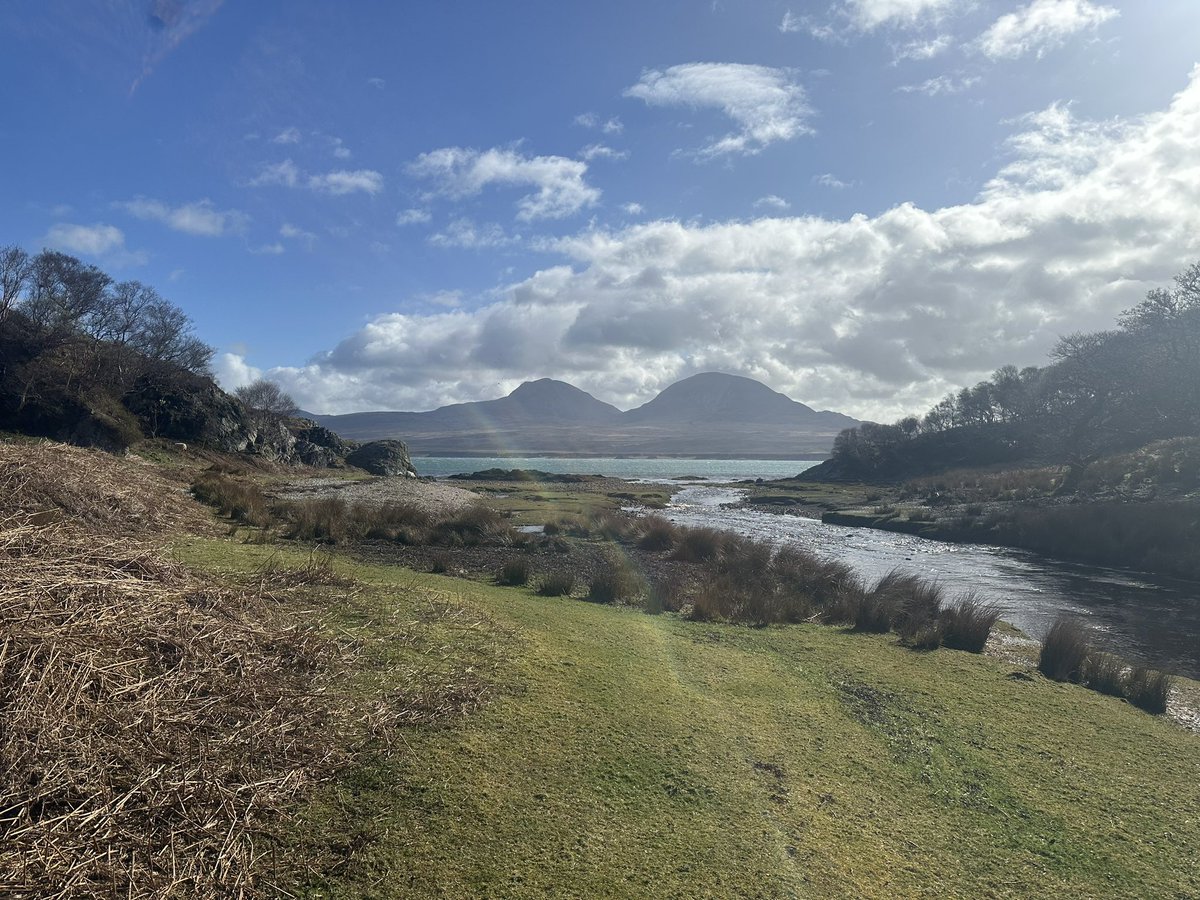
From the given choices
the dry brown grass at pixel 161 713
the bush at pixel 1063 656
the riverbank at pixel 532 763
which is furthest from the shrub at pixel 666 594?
the dry brown grass at pixel 161 713

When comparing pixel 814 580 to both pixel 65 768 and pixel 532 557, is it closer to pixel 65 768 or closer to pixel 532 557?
pixel 532 557

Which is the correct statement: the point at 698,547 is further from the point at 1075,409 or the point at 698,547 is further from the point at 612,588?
the point at 1075,409

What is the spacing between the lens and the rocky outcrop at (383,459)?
200ft

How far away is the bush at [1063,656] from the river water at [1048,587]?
3248mm

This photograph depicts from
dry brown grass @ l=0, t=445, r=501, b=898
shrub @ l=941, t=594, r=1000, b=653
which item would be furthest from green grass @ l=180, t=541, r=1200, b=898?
shrub @ l=941, t=594, r=1000, b=653

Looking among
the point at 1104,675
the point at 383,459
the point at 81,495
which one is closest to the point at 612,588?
the point at 1104,675

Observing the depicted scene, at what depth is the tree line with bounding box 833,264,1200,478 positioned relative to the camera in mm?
46250

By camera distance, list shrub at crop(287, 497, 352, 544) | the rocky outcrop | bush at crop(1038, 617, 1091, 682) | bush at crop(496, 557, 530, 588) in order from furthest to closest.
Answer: the rocky outcrop
shrub at crop(287, 497, 352, 544)
bush at crop(496, 557, 530, 588)
bush at crop(1038, 617, 1091, 682)

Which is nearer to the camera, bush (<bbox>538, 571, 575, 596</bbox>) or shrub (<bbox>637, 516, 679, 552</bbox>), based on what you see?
bush (<bbox>538, 571, 575, 596</bbox>)

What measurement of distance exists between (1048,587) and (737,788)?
20.2 meters

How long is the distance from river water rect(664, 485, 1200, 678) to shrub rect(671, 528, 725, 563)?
4571 millimetres

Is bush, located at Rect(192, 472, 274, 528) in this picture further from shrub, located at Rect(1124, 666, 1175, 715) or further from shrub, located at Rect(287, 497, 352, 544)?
shrub, located at Rect(1124, 666, 1175, 715)

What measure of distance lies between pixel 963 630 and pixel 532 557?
33.4ft

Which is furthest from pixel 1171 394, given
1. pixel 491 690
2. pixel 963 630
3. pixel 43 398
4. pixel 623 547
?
pixel 43 398
